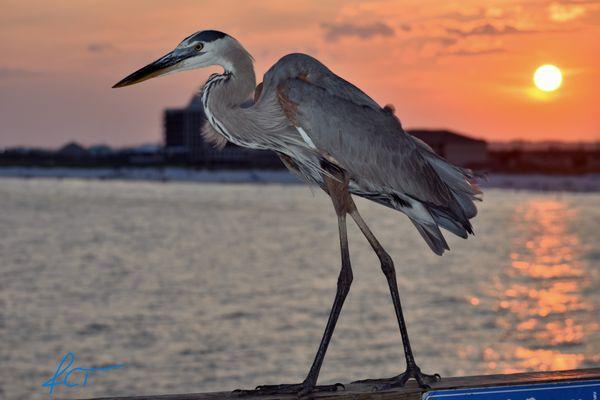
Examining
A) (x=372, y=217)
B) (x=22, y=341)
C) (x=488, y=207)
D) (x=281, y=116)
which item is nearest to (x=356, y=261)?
(x=22, y=341)

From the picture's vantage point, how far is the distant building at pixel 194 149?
5807 inches

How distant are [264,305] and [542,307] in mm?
8498

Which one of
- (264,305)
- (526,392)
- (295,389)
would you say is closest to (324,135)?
(295,389)

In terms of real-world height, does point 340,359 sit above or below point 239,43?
below

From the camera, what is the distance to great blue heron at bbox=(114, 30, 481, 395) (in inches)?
146

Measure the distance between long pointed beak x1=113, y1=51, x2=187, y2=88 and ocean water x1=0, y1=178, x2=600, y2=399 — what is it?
565 inches

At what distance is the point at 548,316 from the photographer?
93.2ft

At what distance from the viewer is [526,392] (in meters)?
3.60

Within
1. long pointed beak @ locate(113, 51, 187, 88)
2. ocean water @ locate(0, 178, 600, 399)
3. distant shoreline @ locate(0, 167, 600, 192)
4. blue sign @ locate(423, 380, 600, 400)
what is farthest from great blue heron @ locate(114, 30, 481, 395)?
distant shoreline @ locate(0, 167, 600, 192)

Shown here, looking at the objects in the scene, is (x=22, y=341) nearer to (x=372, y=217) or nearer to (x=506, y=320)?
(x=506, y=320)

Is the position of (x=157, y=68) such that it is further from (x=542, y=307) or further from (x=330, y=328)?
(x=542, y=307)

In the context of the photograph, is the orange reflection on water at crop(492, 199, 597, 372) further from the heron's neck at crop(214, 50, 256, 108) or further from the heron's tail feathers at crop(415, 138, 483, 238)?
the heron's neck at crop(214, 50, 256, 108)

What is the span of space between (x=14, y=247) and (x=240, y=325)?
111 feet

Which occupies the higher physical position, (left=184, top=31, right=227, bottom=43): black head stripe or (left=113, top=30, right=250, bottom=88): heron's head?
(left=184, top=31, right=227, bottom=43): black head stripe
